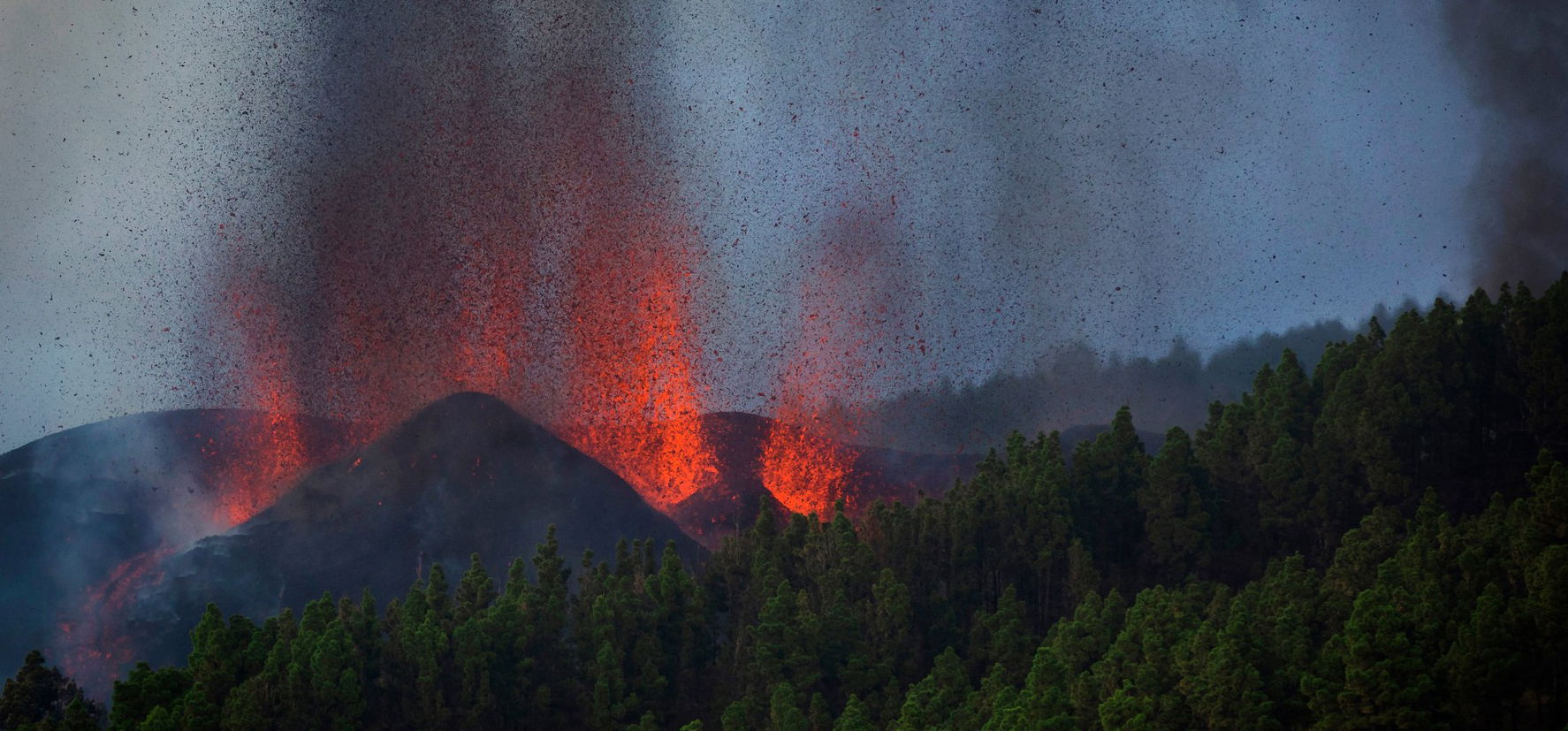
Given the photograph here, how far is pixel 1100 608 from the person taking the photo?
71.1 metres

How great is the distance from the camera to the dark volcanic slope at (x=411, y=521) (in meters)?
101

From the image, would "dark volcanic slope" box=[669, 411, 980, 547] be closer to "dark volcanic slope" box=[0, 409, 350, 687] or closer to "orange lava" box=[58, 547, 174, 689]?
"dark volcanic slope" box=[0, 409, 350, 687]

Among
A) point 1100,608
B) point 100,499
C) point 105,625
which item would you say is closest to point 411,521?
point 105,625

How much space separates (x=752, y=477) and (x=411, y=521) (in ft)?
78.6

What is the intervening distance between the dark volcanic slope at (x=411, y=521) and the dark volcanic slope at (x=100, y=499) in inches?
260

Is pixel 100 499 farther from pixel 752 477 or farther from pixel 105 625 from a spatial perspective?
pixel 752 477

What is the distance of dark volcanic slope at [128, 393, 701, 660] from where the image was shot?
330 ft

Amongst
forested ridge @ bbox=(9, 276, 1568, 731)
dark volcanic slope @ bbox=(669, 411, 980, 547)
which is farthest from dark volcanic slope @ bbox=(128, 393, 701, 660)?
forested ridge @ bbox=(9, 276, 1568, 731)

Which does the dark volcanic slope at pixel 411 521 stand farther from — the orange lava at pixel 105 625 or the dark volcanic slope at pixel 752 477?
the dark volcanic slope at pixel 752 477

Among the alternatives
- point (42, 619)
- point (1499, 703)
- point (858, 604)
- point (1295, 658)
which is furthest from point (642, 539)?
point (1499, 703)

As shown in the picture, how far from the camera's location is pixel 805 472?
392ft

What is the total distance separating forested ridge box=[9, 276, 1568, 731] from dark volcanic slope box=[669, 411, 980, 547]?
41.8ft

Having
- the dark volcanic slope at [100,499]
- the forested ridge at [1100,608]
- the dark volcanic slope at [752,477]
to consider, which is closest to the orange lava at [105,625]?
the dark volcanic slope at [100,499]

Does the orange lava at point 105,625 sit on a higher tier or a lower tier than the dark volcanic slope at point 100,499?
lower
